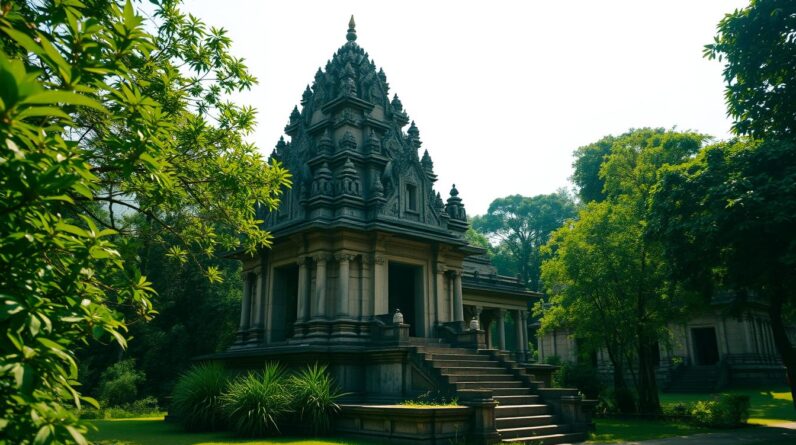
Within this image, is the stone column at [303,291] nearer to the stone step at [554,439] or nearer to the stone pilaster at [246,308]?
the stone pilaster at [246,308]

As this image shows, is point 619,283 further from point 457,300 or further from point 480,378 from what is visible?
point 480,378

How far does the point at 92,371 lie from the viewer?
3372cm

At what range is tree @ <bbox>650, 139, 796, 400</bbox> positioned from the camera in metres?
15.4

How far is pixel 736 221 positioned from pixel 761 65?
5.44m

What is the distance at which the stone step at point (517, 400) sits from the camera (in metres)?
16.4

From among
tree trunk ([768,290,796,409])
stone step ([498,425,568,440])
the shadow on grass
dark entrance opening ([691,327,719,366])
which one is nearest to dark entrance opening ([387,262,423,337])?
stone step ([498,425,568,440])

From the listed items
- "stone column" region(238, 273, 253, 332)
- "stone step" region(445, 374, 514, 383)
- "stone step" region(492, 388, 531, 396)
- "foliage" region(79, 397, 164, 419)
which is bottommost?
"foliage" region(79, 397, 164, 419)

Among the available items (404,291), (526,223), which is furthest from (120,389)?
(526,223)

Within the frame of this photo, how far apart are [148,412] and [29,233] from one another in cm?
2848

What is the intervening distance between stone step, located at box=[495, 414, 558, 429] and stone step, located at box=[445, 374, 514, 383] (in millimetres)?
1907

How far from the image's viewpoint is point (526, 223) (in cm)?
7175

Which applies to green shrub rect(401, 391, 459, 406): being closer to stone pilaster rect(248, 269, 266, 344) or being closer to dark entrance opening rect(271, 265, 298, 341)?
dark entrance opening rect(271, 265, 298, 341)

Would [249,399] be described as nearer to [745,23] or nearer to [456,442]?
[456,442]

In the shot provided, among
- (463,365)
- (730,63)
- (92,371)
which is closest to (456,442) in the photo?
(463,365)
